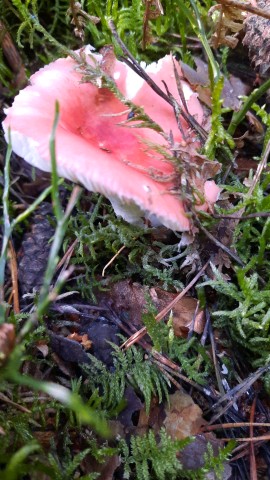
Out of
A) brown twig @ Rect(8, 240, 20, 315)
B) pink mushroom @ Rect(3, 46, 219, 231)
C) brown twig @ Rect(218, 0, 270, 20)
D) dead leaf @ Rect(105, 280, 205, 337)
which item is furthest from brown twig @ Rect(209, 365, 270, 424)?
brown twig @ Rect(218, 0, 270, 20)

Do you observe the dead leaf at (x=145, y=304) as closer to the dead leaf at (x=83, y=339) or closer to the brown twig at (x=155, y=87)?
the dead leaf at (x=83, y=339)

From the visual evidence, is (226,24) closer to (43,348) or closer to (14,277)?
(14,277)

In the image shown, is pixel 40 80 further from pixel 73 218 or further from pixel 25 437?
pixel 25 437

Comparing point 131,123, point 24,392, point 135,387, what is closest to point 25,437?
point 24,392

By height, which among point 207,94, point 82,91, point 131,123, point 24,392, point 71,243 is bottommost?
point 24,392

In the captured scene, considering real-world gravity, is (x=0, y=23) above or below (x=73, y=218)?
above

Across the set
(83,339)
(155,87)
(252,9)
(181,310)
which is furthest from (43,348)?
(252,9)

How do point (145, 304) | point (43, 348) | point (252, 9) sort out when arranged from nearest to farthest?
point (252, 9) < point (43, 348) < point (145, 304)
